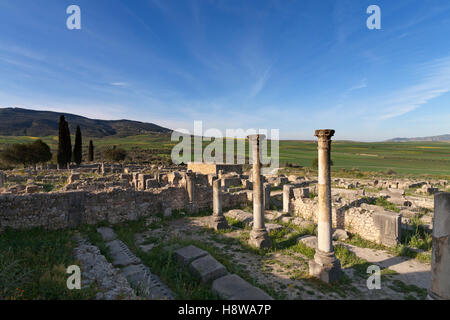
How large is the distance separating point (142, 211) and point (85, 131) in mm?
158603

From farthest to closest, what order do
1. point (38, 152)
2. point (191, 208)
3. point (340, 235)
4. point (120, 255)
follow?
point (38, 152), point (191, 208), point (340, 235), point (120, 255)

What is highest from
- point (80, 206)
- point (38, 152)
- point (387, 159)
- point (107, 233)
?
point (38, 152)

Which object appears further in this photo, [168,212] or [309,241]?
[168,212]

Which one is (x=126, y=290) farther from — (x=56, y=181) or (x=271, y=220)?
(x=56, y=181)

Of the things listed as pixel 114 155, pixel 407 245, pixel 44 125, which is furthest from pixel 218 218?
pixel 44 125

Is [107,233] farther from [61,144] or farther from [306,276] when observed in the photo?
[61,144]

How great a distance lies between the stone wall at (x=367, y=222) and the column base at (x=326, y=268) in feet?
12.8

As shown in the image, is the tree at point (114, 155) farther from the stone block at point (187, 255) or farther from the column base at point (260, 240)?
the stone block at point (187, 255)

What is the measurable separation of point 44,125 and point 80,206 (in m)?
170

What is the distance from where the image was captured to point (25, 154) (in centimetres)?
4175

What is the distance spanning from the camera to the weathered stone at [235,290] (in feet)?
15.3

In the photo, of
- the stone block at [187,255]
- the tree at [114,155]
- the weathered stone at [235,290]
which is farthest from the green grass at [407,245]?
the tree at [114,155]
